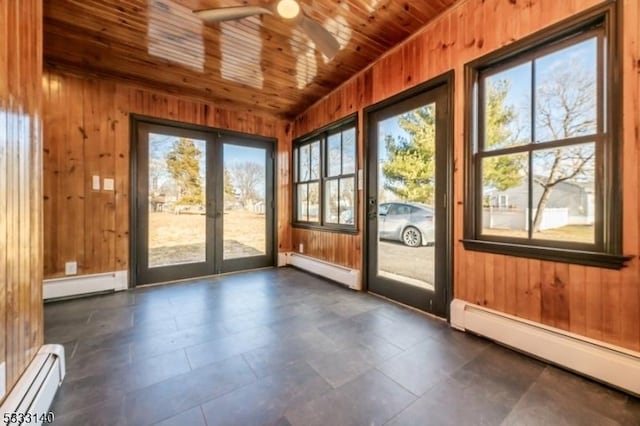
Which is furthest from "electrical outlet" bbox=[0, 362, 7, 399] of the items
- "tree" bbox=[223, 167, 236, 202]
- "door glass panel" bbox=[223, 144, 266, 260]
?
"tree" bbox=[223, 167, 236, 202]

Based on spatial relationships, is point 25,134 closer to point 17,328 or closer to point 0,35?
point 0,35

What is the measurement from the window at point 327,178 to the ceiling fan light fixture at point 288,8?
4.98 ft

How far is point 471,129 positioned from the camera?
2098 millimetres

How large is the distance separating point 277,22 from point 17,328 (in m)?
2.67

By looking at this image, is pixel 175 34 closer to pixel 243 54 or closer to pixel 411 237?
pixel 243 54

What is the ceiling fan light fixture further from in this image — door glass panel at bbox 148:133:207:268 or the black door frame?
door glass panel at bbox 148:133:207:268

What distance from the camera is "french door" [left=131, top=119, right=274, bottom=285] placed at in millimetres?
3430

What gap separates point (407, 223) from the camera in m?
2.77

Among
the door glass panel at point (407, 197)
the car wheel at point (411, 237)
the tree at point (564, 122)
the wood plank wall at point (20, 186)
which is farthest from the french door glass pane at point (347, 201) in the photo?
the wood plank wall at point (20, 186)

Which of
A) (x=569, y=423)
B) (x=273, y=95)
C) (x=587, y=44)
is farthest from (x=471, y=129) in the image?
(x=273, y=95)

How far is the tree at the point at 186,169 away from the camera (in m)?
3.63

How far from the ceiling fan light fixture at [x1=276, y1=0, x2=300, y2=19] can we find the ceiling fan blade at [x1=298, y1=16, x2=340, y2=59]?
7cm

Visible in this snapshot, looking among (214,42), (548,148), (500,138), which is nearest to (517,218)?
(548,148)

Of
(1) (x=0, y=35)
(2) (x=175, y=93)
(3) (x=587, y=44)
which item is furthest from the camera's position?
(2) (x=175, y=93)
